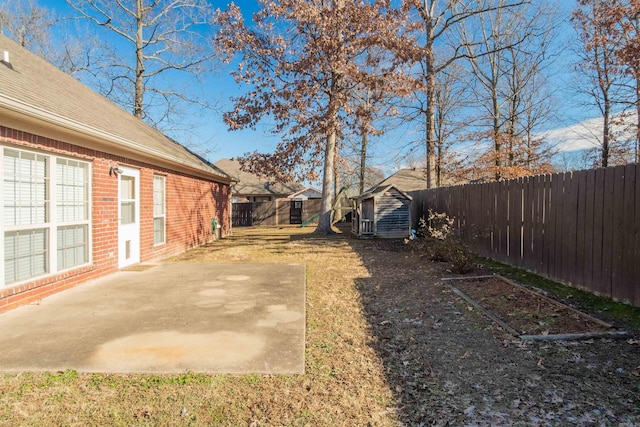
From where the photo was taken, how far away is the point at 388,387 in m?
2.86

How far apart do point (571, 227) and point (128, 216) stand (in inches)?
324

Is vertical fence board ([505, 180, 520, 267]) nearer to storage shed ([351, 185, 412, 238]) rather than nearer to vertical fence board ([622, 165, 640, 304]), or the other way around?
vertical fence board ([622, 165, 640, 304])

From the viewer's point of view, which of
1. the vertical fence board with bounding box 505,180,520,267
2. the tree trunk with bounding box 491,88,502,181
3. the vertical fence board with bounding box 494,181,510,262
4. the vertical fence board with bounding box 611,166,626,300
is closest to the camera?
the vertical fence board with bounding box 611,166,626,300

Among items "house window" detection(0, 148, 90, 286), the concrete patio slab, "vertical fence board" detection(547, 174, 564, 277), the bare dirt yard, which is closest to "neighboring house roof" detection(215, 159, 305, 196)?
"house window" detection(0, 148, 90, 286)

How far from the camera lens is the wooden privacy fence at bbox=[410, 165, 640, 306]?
15.7 feet

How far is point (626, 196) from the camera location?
4820mm

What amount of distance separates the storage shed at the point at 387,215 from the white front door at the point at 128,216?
9017 millimetres

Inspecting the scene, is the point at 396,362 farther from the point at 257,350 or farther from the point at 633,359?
the point at 633,359

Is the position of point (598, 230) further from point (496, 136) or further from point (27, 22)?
point (27, 22)

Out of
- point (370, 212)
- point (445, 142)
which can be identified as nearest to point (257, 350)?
point (370, 212)

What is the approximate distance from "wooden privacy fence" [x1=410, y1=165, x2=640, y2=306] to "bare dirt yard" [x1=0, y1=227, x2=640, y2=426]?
0.97 metres

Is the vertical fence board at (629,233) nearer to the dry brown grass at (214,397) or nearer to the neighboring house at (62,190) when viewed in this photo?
the dry brown grass at (214,397)

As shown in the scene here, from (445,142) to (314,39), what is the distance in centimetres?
1098

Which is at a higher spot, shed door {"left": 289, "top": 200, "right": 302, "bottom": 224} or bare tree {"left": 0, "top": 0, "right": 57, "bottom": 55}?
bare tree {"left": 0, "top": 0, "right": 57, "bottom": 55}
